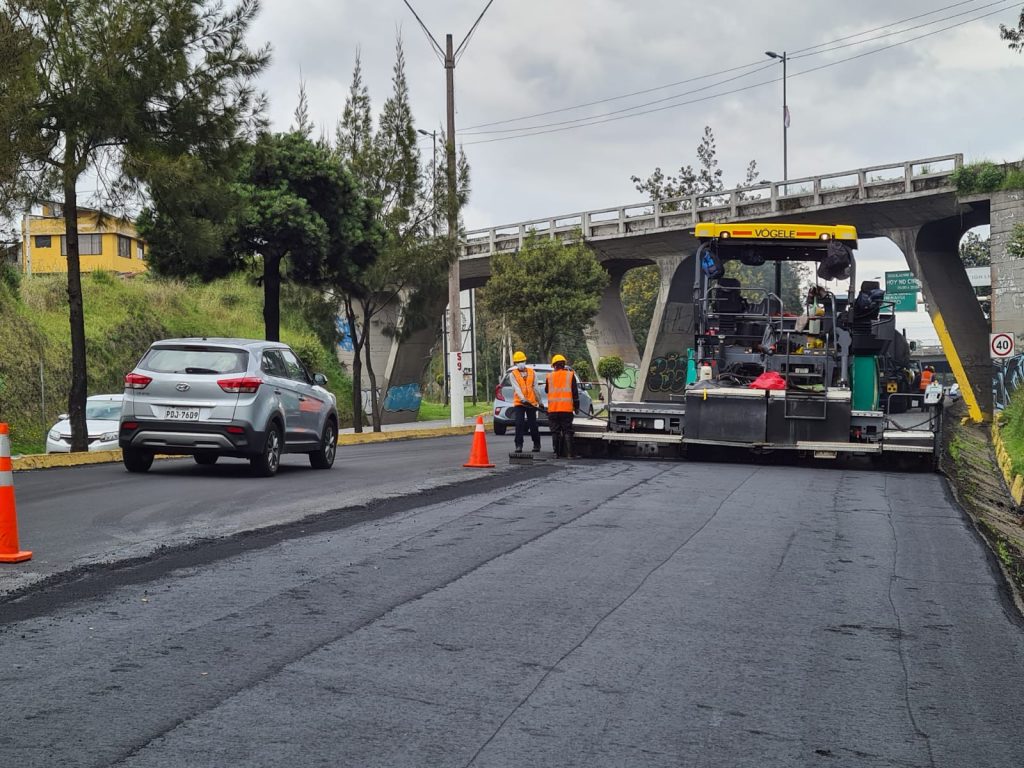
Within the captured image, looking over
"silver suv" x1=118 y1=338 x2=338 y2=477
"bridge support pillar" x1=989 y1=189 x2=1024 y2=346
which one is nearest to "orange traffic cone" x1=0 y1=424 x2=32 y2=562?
"silver suv" x1=118 y1=338 x2=338 y2=477

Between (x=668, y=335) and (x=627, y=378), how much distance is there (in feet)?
17.2

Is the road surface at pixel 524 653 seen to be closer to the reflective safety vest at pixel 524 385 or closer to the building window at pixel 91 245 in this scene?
the reflective safety vest at pixel 524 385

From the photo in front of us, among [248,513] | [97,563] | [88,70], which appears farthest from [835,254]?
[97,563]

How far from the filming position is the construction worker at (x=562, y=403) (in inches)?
742

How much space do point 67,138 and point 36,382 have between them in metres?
12.7

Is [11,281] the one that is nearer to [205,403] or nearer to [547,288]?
[547,288]

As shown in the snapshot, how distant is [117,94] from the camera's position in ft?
64.3

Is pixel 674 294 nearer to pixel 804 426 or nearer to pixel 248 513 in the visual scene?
pixel 804 426

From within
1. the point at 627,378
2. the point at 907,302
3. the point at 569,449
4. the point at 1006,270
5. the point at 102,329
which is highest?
the point at 1006,270

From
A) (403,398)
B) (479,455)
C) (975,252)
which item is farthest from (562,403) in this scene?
(975,252)

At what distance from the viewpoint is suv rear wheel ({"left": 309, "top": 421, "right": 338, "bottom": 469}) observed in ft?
59.5

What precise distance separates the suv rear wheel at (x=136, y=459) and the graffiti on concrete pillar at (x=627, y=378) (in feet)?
136

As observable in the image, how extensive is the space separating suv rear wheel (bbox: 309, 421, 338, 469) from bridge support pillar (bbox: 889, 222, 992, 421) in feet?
92.2

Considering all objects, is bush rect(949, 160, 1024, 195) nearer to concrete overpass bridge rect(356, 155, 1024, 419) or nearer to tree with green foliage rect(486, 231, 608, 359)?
concrete overpass bridge rect(356, 155, 1024, 419)
